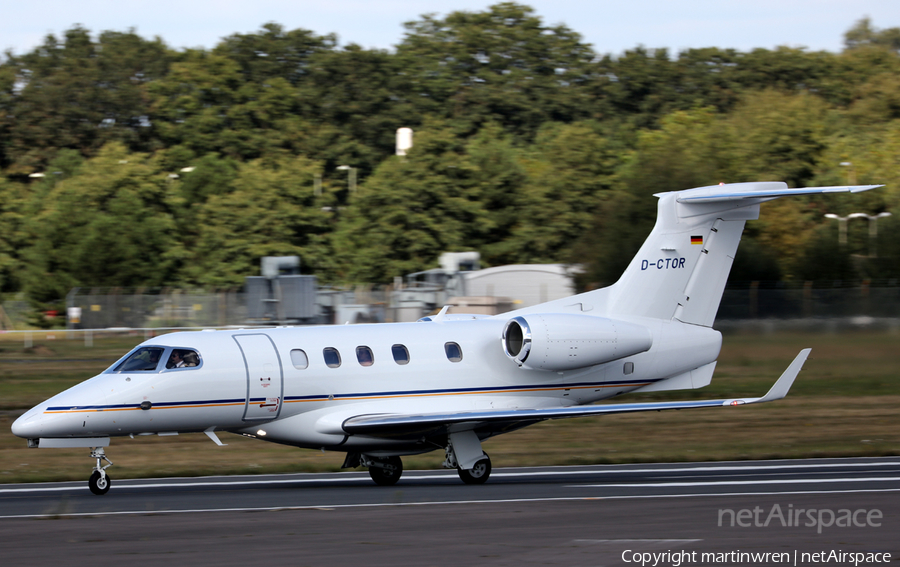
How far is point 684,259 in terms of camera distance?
1977 cm

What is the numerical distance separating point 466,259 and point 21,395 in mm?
23877

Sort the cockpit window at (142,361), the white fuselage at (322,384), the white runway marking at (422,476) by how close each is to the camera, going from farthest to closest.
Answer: the white runway marking at (422,476) < the cockpit window at (142,361) < the white fuselage at (322,384)

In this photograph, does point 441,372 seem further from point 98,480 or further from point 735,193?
point 735,193

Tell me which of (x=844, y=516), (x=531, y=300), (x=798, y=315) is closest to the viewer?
(x=844, y=516)

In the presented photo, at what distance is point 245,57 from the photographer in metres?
91.8

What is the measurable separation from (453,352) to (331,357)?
2161mm

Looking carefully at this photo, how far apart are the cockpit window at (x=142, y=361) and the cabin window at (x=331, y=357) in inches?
102

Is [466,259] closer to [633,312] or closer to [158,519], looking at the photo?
[633,312]

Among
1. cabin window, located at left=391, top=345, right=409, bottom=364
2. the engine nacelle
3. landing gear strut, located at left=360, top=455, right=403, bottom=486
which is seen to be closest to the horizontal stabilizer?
the engine nacelle

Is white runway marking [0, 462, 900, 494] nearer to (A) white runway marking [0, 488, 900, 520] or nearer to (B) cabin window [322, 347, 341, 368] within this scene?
(B) cabin window [322, 347, 341, 368]

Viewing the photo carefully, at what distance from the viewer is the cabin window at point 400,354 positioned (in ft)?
58.3

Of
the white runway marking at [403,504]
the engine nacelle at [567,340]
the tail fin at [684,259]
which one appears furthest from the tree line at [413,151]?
the white runway marking at [403,504]

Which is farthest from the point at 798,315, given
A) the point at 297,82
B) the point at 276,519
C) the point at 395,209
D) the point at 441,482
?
the point at 297,82

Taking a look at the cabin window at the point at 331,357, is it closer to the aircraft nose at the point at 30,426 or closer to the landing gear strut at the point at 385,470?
the landing gear strut at the point at 385,470
